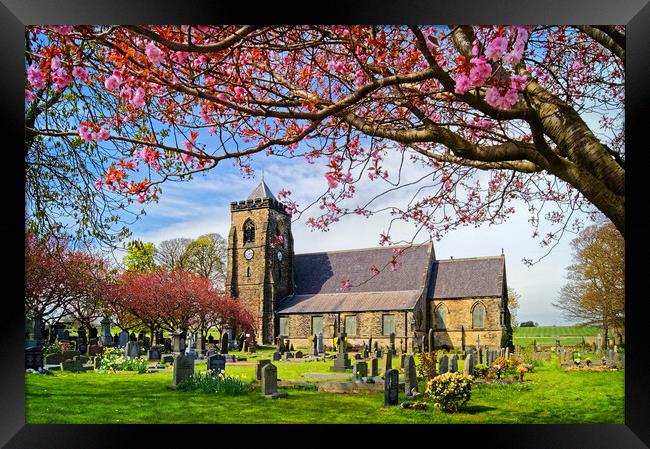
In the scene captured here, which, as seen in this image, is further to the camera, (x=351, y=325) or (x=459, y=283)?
(x=351, y=325)

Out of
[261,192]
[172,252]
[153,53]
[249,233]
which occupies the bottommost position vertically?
[172,252]

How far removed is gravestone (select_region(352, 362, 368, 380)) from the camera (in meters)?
9.73

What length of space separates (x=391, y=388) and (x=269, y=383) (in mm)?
1715

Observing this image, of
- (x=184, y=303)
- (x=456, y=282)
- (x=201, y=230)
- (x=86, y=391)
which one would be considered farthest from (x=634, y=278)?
(x=456, y=282)

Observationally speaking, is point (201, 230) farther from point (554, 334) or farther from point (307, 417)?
point (554, 334)

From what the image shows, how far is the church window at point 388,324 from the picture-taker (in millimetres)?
17434

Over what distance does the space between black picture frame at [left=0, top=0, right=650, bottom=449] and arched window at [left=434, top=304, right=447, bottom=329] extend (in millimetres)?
10171

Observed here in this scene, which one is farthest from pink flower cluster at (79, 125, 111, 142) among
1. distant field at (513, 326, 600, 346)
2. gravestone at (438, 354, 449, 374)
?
distant field at (513, 326, 600, 346)

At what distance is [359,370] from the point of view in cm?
995

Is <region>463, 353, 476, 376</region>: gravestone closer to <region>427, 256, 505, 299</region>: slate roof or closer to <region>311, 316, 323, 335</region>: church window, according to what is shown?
<region>427, 256, 505, 299</region>: slate roof

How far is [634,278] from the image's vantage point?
580cm

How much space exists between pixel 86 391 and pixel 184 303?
430cm

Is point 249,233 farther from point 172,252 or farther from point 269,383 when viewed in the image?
point 269,383
